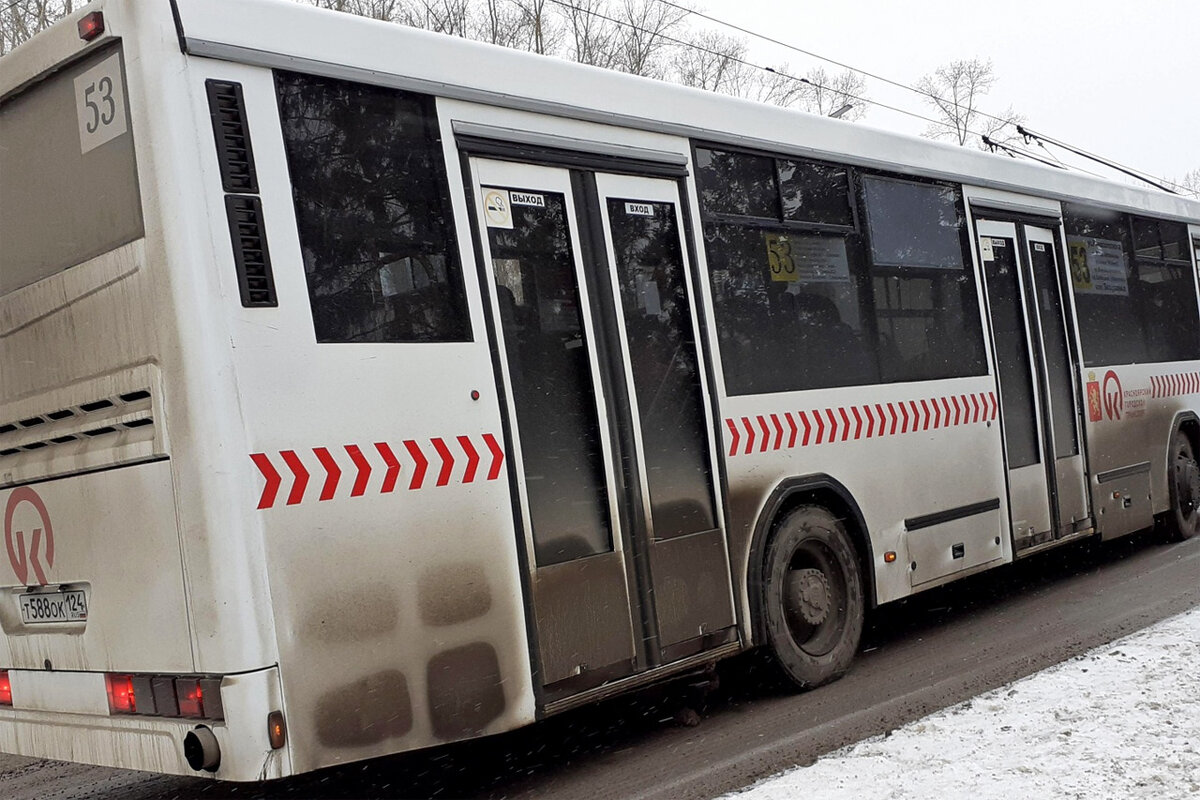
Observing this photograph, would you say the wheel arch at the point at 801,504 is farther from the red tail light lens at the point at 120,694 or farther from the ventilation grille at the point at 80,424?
the ventilation grille at the point at 80,424

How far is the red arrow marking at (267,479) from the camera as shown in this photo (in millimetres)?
4410

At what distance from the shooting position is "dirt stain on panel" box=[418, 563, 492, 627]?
4844 millimetres

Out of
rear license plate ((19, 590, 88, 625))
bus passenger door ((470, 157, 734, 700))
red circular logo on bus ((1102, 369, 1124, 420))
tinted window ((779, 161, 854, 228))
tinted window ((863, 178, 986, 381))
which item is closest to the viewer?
rear license plate ((19, 590, 88, 625))

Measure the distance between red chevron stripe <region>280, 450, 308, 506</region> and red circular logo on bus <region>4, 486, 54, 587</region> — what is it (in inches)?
50.3

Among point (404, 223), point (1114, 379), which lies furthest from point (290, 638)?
point (1114, 379)

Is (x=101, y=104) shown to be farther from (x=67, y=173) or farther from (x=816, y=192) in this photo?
(x=816, y=192)

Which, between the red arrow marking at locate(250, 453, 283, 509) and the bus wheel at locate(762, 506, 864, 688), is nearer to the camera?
the red arrow marking at locate(250, 453, 283, 509)

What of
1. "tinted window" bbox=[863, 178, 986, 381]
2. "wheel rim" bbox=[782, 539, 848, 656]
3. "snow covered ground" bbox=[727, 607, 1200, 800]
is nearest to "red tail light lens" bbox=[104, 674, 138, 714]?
"snow covered ground" bbox=[727, 607, 1200, 800]

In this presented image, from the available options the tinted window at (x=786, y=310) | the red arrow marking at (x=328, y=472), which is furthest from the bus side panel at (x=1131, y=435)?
the red arrow marking at (x=328, y=472)

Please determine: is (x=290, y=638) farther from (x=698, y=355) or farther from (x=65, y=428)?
(x=698, y=355)

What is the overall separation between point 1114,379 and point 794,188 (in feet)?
15.4

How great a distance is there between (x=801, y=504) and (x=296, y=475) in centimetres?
343

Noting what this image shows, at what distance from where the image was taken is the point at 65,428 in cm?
499

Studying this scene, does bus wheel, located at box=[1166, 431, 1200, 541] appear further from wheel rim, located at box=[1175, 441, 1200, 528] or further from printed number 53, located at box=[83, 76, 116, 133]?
printed number 53, located at box=[83, 76, 116, 133]
